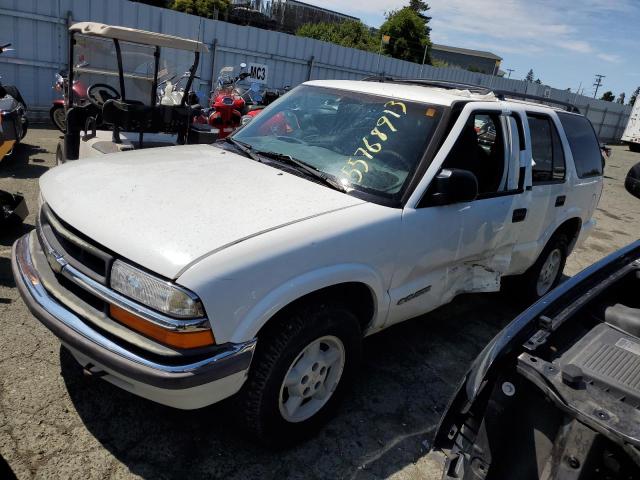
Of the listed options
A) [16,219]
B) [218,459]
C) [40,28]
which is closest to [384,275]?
[218,459]

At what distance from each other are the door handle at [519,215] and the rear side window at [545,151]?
0.30 meters

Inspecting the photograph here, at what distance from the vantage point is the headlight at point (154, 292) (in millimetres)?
2098

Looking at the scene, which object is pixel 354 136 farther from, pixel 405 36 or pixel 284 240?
pixel 405 36

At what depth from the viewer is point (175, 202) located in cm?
258

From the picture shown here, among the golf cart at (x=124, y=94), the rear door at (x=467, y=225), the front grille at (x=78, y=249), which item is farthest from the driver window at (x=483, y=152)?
the golf cart at (x=124, y=94)

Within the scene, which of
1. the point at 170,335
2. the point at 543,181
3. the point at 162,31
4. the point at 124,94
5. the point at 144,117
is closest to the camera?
the point at 170,335

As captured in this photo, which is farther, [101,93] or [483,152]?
[101,93]

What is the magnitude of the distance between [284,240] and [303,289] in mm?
245

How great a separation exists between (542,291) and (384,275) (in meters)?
2.91

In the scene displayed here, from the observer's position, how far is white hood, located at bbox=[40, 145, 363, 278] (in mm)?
2234

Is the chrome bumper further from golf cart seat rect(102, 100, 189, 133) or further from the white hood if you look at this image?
golf cart seat rect(102, 100, 189, 133)

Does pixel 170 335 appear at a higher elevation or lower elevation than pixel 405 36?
lower

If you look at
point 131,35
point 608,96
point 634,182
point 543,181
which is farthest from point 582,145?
point 608,96

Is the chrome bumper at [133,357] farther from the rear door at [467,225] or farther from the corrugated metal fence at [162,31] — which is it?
the corrugated metal fence at [162,31]
